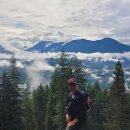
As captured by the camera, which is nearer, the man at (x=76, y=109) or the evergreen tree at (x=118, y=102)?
the man at (x=76, y=109)

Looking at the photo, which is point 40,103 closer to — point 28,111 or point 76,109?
point 28,111

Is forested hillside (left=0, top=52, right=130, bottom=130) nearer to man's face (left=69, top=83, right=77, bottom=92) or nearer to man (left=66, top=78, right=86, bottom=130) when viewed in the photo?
man (left=66, top=78, right=86, bottom=130)

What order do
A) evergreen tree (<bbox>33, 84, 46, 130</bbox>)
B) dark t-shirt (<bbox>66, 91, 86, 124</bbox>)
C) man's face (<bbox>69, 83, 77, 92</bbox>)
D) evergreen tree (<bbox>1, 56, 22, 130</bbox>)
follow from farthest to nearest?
evergreen tree (<bbox>33, 84, 46, 130</bbox>) < evergreen tree (<bbox>1, 56, 22, 130</bbox>) < dark t-shirt (<bbox>66, 91, 86, 124</bbox>) < man's face (<bbox>69, 83, 77, 92</bbox>)

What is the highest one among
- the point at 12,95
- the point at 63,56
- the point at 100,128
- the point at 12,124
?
the point at 63,56

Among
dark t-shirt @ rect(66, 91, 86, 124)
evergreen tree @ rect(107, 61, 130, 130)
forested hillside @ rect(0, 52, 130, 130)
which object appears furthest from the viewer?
evergreen tree @ rect(107, 61, 130, 130)

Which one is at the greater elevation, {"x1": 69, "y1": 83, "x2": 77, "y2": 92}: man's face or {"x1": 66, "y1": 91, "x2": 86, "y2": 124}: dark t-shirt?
{"x1": 69, "y1": 83, "x2": 77, "y2": 92}: man's face

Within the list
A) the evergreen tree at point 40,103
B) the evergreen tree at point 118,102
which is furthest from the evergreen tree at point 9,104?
the evergreen tree at point 40,103

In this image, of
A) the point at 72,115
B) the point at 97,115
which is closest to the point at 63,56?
the point at 97,115

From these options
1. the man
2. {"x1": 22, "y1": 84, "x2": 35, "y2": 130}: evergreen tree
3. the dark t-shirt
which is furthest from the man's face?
{"x1": 22, "y1": 84, "x2": 35, "y2": 130}: evergreen tree

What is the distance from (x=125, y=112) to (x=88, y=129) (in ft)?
20.0

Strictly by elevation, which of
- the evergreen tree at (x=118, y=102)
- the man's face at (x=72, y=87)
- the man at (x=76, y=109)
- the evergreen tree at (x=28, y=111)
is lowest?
the evergreen tree at (x=28, y=111)

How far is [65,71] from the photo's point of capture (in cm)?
5531

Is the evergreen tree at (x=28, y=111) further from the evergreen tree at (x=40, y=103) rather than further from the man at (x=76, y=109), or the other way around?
the man at (x=76, y=109)

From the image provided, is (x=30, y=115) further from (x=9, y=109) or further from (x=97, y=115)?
(x=9, y=109)
